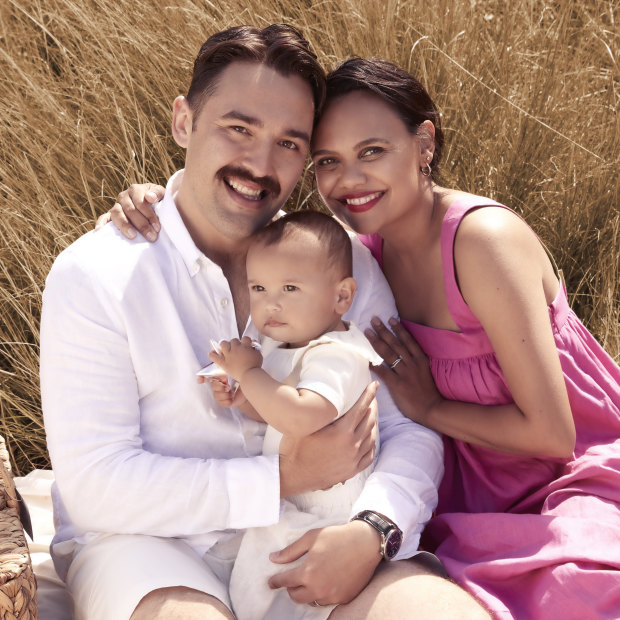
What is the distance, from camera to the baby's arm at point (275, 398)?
2.18 meters

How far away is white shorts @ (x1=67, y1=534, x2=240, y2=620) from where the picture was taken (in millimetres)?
2061

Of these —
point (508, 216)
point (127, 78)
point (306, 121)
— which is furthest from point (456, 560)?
point (127, 78)

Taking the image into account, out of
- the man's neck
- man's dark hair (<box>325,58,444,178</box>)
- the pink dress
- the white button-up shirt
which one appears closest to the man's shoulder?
the white button-up shirt

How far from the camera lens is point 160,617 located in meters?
1.98

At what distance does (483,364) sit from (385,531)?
2.11ft

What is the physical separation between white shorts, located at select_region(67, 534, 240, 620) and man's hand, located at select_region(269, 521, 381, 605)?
193mm

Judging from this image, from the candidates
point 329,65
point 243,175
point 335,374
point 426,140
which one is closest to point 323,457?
point 335,374

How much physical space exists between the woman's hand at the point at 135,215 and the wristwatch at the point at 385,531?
0.99m

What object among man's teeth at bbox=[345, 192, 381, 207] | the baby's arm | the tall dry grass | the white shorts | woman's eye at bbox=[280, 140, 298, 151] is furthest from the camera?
the tall dry grass

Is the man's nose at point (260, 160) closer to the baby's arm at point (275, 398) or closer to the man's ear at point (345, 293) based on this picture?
the man's ear at point (345, 293)

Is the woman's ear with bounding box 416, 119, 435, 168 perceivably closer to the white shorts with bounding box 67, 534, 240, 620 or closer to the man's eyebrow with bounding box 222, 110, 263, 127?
the man's eyebrow with bounding box 222, 110, 263, 127

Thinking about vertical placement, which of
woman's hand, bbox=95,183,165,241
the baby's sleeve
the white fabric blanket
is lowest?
the white fabric blanket

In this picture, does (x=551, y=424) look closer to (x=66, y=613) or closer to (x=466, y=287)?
(x=466, y=287)

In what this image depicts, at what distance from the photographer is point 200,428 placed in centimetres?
239
